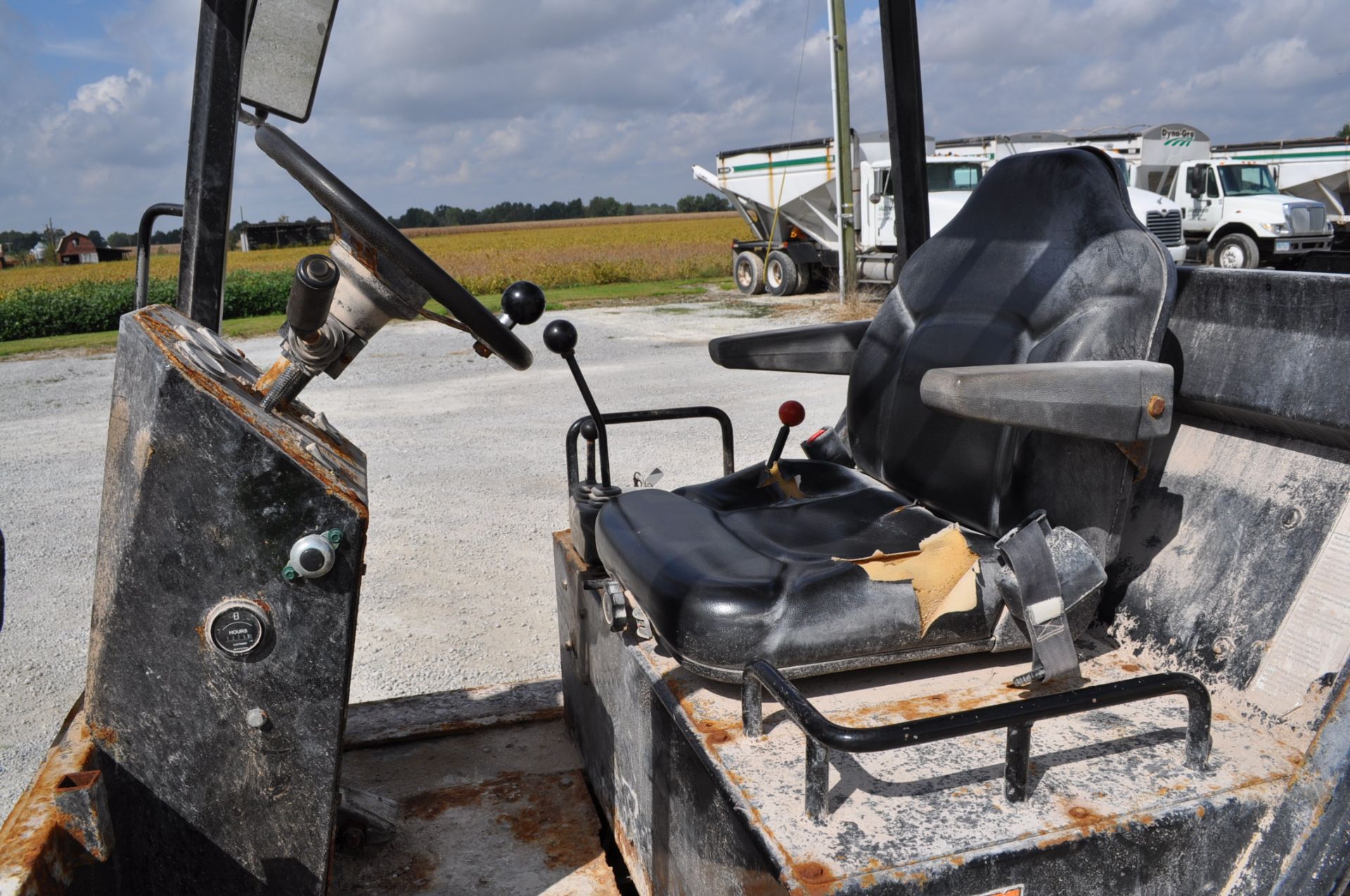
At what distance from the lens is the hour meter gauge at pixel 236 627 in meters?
1.40

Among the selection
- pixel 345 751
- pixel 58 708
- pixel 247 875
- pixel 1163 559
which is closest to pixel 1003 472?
pixel 1163 559

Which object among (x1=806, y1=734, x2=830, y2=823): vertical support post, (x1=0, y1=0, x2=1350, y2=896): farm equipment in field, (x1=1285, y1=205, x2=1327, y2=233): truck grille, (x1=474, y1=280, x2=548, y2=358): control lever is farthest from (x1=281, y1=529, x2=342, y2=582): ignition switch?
(x1=1285, y1=205, x2=1327, y2=233): truck grille

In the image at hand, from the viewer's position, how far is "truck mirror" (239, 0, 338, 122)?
1.82 m

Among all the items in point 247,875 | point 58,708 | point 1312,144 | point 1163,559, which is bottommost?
point 58,708

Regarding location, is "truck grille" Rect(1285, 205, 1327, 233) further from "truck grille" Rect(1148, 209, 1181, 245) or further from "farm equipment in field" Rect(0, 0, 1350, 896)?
"farm equipment in field" Rect(0, 0, 1350, 896)

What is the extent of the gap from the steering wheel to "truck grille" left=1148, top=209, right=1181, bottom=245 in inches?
581

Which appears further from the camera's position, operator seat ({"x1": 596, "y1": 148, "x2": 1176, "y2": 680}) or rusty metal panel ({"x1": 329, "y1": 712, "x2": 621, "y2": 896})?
rusty metal panel ({"x1": 329, "y1": 712, "x2": 621, "y2": 896})

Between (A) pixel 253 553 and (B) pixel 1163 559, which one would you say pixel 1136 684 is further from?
(A) pixel 253 553

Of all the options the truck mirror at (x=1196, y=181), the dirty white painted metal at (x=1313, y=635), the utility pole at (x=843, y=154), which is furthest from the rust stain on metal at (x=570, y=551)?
the truck mirror at (x=1196, y=181)

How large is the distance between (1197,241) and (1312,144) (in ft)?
20.4

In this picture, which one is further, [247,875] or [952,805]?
[247,875]

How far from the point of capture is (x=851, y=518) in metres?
2.10

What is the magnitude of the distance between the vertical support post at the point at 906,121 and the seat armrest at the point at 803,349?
0.19 m

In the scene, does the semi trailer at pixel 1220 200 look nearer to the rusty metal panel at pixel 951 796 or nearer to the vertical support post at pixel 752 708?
the rusty metal panel at pixel 951 796
